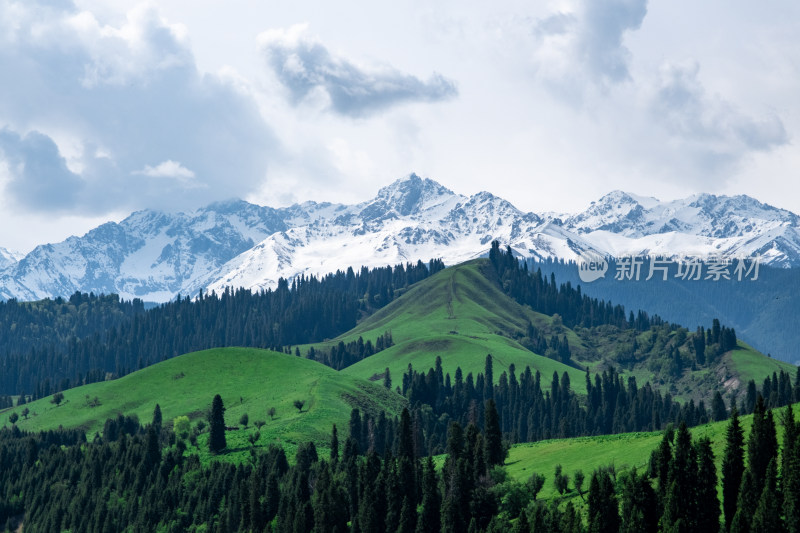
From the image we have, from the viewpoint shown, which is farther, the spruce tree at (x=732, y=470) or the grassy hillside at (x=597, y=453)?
the grassy hillside at (x=597, y=453)

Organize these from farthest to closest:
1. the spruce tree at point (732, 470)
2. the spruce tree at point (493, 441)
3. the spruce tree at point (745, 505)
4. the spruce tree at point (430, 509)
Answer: the spruce tree at point (493, 441), the spruce tree at point (430, 509), the spruce tree at point (732, 470), the spruce tree at point (745, 505)

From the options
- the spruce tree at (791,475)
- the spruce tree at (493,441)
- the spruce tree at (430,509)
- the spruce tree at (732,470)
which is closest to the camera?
the spruce tree at (791,475)

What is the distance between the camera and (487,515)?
15575 centimetres

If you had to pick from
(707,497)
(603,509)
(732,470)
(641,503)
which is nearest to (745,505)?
(707,497)

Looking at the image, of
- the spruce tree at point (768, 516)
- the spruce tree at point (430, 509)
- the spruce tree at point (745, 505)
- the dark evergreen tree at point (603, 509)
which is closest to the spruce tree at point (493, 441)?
the spruce tree at point (430, 509)

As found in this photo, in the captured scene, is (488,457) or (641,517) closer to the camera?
(641,517)

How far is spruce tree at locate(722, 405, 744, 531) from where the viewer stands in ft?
409

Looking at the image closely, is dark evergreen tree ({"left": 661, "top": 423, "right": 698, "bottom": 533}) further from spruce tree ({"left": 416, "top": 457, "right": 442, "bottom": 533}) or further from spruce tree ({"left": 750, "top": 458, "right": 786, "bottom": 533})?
spruce tree ({"left": 416, "top": 457, "right": 442, "bottom": 533})

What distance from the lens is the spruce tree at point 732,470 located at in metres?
125

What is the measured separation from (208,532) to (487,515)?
66638 millimetres

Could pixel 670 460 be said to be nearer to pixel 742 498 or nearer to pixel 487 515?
pixel 742 498

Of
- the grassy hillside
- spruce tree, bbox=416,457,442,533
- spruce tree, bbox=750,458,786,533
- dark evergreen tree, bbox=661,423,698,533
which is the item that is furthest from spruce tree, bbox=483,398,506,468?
spruce tree, bbox=750,458,786,533

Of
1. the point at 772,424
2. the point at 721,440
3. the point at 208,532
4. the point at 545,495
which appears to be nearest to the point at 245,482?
the point at 208,532

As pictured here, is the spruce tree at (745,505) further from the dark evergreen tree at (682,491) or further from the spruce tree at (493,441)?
the spruce tree at (493,441)
